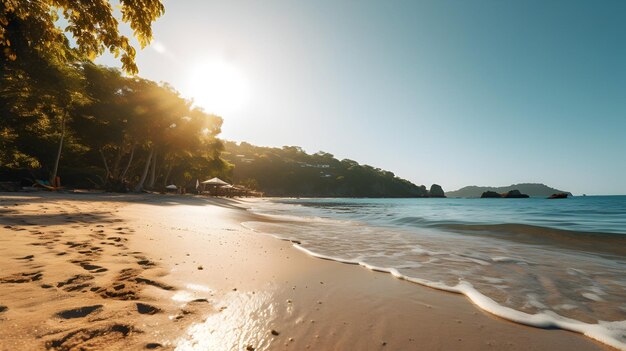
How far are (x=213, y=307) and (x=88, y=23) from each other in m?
4.89

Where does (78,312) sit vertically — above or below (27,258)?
below

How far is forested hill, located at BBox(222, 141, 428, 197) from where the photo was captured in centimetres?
12506

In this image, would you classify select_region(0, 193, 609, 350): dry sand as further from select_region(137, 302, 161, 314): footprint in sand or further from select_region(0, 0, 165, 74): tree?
select_region(0, 0, 165, 74): tree

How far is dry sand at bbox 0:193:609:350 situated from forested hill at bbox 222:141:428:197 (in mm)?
104365

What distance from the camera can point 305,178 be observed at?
5226 inches

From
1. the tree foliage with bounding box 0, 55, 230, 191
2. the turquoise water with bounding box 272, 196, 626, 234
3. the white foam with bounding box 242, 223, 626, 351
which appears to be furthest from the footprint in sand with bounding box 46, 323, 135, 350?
the tree foliage with bounding box 0, 55, 230, 191

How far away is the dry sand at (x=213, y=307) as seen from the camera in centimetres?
197

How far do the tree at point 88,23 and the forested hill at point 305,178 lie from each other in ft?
338

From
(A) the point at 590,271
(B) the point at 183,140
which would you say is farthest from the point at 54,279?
(B) the point at 183,140

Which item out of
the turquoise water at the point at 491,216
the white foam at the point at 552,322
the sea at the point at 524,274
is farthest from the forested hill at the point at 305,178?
the white foam at the point at 552,322

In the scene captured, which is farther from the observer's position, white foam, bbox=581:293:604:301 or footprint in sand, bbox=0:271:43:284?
white foam, bbox=581:293:604:301

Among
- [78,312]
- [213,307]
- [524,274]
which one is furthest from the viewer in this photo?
[524,274]

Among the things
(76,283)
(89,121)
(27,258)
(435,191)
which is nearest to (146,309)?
(76,283)

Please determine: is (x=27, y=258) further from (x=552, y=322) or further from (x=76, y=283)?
(x=552, y=322)
